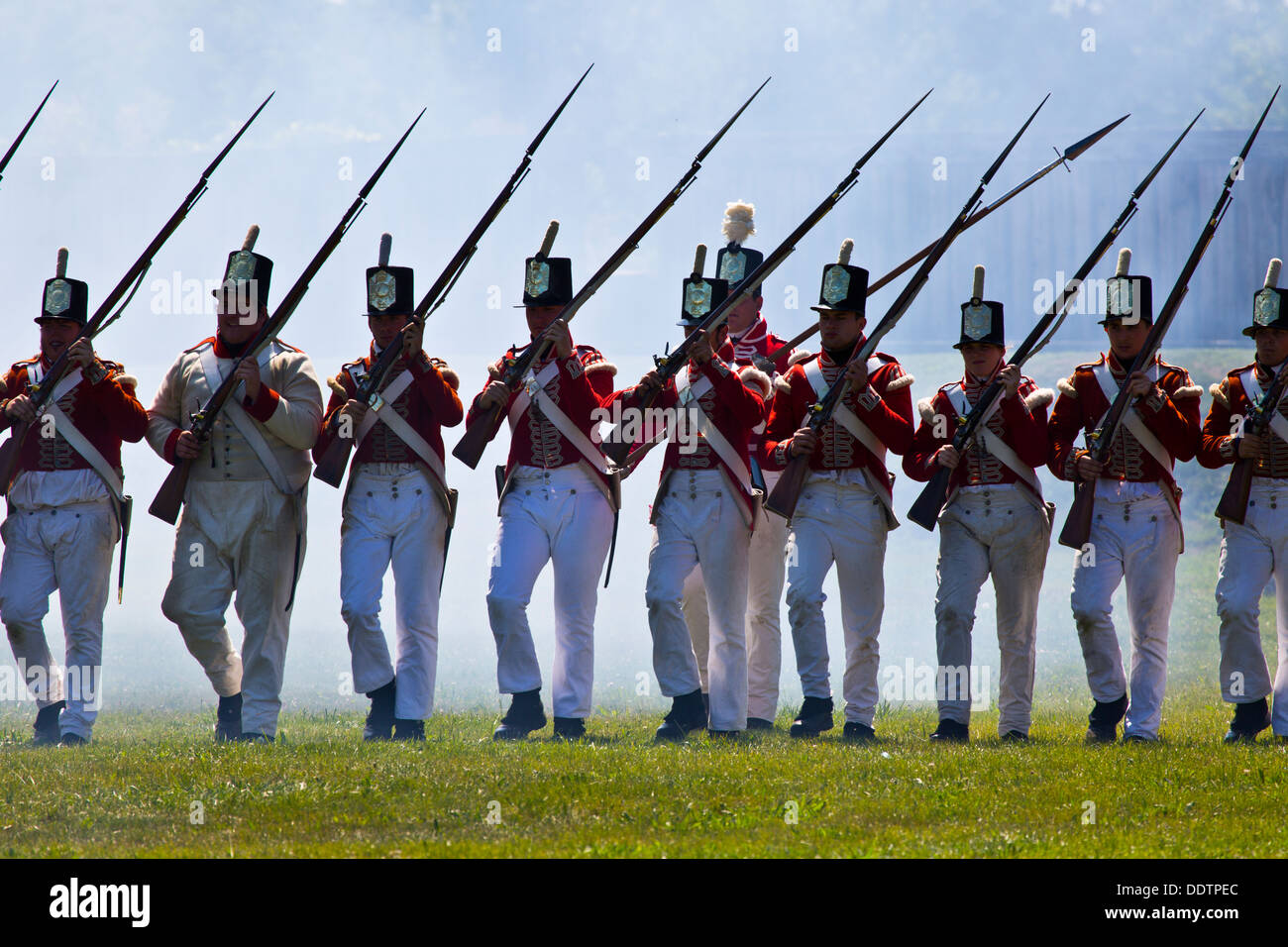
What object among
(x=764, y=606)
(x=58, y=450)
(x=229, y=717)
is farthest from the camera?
(x=764, y=606)

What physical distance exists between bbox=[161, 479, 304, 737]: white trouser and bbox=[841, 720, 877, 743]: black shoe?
393 cm

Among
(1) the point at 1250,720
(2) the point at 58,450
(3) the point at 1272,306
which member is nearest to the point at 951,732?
(1) the point at 1250,720

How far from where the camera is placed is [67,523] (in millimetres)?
10945

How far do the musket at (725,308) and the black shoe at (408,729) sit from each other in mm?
2269

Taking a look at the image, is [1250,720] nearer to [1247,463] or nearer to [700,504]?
[1247,463]

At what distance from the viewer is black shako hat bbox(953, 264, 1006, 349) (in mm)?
10594

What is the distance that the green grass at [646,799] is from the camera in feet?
24.6

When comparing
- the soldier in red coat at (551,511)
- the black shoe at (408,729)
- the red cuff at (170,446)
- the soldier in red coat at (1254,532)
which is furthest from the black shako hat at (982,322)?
the red cuff at (170,446)

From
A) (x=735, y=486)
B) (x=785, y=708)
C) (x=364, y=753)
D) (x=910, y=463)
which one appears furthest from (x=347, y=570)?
(x=785, y=708)

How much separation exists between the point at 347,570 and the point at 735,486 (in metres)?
2.73

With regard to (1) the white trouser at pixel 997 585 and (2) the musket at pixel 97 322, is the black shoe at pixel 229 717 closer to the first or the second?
(2) the musket at pixel 97 322

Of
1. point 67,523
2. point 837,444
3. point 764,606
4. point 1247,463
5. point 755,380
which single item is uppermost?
point 755,380

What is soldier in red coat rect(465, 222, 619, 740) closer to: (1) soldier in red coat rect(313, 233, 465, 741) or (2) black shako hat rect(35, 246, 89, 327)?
(1) soldier in red coat rect(313, 233, 465, 741)

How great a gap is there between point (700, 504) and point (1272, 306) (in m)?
4.22
